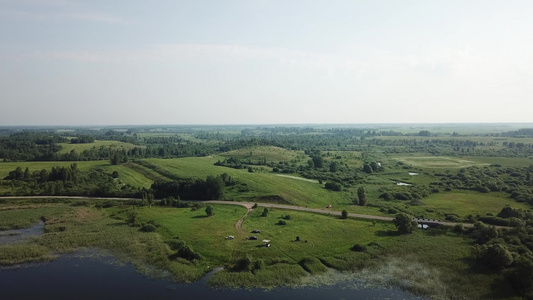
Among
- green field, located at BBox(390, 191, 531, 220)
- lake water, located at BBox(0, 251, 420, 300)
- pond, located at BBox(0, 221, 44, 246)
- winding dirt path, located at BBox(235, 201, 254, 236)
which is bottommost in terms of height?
lake water, located at BBox(0, 251, 420, 300)

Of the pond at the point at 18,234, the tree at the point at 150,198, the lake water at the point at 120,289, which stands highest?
the tree at the point at 150,198

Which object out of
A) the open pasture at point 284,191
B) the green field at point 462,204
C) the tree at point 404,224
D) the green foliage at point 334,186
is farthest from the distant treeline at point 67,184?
the green field at point 462,204

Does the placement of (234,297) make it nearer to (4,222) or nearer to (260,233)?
(260,233)

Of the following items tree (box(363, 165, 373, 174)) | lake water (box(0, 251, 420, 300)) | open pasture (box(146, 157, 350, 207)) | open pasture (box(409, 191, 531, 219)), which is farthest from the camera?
tree (box(363, 165, 373, 174))

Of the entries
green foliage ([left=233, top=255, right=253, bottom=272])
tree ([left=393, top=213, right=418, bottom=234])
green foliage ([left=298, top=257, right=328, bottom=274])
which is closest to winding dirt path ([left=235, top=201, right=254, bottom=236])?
green foliage ([left=233, top=255, right=253, bottom=272])

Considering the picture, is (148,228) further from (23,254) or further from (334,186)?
(334,186)

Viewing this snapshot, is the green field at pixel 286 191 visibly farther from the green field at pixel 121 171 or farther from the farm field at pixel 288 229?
the green field at pixel 121 171

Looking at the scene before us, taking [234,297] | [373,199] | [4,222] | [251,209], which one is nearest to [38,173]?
[4,222]

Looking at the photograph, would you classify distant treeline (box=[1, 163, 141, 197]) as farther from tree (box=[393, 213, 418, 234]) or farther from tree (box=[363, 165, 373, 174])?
tree (box=[363, 165, 373, 174])

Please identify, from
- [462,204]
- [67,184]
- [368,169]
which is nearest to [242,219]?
[462,204]
